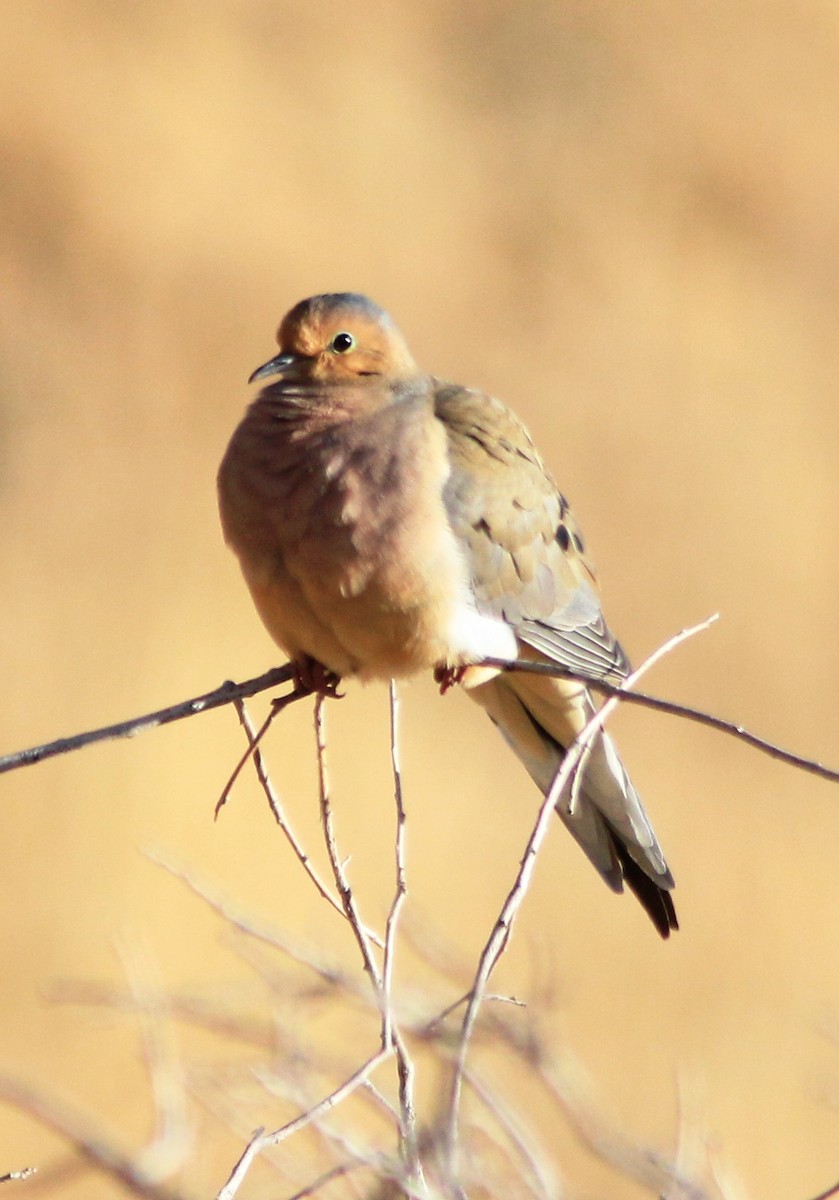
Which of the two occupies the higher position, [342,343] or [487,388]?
[342,343]

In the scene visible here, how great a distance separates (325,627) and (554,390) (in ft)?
13.8

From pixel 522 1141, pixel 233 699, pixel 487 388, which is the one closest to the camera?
pixel 522 1141

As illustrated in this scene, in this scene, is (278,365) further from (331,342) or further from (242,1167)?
(242,1167)

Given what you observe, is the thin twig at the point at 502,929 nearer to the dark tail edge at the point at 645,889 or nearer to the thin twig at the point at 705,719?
the thin twig at the point at 705,719

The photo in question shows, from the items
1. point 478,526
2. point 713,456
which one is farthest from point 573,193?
point 478,526

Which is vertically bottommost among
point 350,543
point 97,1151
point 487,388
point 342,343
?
point 487,388

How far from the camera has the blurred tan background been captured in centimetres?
626

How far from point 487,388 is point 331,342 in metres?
3.75

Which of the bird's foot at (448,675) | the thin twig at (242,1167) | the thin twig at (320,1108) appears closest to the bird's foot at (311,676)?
the bird's foot at (448,675)

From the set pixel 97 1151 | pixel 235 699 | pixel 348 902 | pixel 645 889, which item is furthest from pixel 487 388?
pixel 97 1151

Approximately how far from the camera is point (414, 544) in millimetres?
3090

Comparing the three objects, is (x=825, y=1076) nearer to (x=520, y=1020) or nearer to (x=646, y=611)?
(x=646, y=611)

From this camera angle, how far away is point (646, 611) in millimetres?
7109

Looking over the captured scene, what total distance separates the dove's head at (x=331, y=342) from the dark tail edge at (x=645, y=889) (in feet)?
3.81
